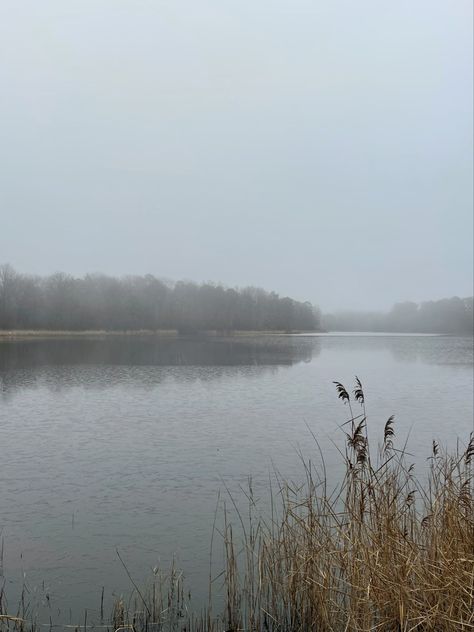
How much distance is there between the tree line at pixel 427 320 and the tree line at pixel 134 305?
1337 inches

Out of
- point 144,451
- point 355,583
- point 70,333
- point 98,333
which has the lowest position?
point 144,451

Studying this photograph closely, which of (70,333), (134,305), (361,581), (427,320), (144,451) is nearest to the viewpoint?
(361,581)

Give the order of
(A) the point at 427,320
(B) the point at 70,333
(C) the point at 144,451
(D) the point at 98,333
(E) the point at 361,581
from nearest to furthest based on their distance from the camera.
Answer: (E) the point at 361,581 → (C) the point at 144,451 → (B) the point at 70,333 → (D) the point at 98,333 → (A) the point at 427,320

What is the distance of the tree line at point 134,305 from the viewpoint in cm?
8938

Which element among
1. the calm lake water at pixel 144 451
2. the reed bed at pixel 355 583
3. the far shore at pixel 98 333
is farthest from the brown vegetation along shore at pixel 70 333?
the reed bed at pixel 355 583

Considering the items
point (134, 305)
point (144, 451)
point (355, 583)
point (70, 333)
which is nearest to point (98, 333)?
point (70, 333)

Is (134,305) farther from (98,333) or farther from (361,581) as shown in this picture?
(361,581)

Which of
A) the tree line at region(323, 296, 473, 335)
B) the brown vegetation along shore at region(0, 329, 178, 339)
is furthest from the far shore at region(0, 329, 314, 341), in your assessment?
the tree line at region(323, 296, 473, 335)

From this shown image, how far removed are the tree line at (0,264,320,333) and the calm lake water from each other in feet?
211

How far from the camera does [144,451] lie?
12.6 meters

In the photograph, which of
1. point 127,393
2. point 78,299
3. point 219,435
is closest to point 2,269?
point 78,299

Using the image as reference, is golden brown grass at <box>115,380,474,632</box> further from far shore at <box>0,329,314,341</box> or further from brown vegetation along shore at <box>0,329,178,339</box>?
brown vegetation along shore at <box>0,329,178,339</box>

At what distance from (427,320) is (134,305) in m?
81.5

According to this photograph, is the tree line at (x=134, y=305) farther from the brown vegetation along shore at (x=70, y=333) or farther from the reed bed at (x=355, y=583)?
the reed bed at (x=355, y=583)
